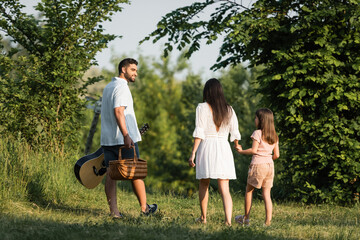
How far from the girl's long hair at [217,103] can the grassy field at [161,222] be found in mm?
1337

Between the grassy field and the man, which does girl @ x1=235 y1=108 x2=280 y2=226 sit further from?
the man

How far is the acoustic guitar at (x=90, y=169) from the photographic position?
23.5ft

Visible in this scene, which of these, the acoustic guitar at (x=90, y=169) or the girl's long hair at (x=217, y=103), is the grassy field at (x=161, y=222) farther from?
the girl's long hair at (x=217, y=103)

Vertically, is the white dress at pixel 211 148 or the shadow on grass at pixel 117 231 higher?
the white dress at pixel 211 148

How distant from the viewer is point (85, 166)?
720 centimetres

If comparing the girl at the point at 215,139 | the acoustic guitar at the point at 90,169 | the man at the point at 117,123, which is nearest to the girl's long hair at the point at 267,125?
the girl at the point at 215,139

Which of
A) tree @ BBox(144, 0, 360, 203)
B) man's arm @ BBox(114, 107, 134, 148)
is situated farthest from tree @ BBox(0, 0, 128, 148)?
man's arm @ BBox(114, 107, 134, 148)

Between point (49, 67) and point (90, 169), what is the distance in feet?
12.3

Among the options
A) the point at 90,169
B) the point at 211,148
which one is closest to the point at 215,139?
the point at 211,148

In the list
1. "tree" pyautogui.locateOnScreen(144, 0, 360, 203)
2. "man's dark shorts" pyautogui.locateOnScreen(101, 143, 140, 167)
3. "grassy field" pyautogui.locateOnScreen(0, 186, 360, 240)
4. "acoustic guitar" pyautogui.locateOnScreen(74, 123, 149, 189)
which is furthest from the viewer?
"tree" pyautogui.locateOnScreen(144, 0, 360, 203)

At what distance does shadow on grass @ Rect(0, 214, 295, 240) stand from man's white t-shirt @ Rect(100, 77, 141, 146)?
1247 mm

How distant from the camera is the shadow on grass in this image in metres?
4.89

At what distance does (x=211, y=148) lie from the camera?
6246 mm

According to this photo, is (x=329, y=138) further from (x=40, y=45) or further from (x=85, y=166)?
(x=40, y=45)
